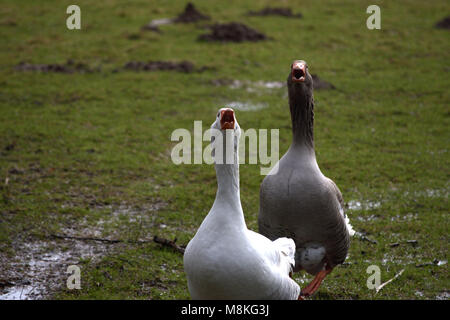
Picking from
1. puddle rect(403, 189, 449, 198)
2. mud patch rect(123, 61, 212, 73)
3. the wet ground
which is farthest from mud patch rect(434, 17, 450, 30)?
puddle rect(403, 189, 449, 198)

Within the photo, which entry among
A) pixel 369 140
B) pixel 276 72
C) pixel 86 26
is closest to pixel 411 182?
pixel 369 140

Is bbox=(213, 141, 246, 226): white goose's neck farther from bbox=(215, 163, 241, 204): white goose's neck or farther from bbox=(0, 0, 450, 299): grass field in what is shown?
bbox=(0, 0, 450, 299): grass field

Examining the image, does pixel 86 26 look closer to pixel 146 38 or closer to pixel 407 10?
pixel 146 38

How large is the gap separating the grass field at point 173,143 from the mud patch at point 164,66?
24 centimetres

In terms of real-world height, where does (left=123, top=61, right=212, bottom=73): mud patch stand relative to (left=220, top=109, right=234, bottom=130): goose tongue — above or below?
below

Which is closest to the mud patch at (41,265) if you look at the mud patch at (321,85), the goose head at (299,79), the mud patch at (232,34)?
the goose head at (299,79)

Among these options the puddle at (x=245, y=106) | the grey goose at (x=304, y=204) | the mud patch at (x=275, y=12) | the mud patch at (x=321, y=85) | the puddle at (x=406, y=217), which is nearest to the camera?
the grey goose at (x=304, y=204)

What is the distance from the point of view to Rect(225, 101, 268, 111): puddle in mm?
11266

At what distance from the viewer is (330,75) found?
526 inches

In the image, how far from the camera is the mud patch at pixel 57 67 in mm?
13617

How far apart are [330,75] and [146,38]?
20.6ft

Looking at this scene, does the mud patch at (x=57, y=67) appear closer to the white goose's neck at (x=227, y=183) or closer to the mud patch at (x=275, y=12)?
the mud patch at (x=275, y=12)

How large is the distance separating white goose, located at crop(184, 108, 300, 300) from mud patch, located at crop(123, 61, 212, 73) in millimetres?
10059

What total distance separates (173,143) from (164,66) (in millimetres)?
4855
